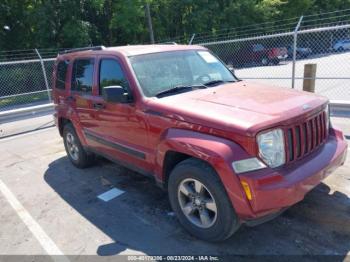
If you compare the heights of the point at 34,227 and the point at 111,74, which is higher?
the point at 111,74

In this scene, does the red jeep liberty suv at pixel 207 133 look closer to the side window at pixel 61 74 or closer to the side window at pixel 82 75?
the side window at pixel 82 75

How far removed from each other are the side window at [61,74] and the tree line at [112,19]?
17.2 meters

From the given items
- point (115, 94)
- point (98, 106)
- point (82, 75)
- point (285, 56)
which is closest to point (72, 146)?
point (82, 75)

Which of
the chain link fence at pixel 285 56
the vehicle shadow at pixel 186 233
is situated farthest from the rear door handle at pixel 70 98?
the chain link fence at pixel 285 56

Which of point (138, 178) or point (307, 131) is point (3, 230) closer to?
point (138, 178)

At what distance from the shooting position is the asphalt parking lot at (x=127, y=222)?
128 inches

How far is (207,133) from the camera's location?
310 cm

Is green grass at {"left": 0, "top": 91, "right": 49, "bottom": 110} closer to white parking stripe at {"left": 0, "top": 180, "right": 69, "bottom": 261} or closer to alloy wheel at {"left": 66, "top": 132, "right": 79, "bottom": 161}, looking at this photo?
alloy wheel at {"left": 66, "top": 132, "right": 79, "bottom": 161}

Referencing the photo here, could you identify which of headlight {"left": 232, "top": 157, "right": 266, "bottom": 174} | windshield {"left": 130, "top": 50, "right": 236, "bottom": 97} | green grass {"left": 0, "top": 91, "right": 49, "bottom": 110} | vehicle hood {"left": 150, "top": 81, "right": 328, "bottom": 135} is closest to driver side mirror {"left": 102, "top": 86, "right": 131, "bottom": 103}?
windshield {"left": 130, "top": 50, "right": 236, "bottom": 97}

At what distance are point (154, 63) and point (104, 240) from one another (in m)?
2.18

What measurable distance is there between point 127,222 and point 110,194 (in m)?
0.86

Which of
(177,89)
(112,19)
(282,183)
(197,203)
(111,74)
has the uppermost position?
(112,19)

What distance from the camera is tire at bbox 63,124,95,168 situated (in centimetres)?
560

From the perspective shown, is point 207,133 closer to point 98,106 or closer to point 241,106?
point 241,106
